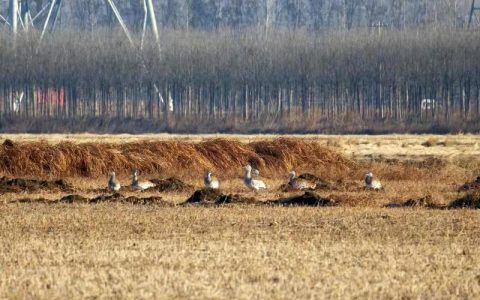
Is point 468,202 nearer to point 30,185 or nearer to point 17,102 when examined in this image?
point 30,185

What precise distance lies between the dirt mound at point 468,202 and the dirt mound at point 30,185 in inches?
315

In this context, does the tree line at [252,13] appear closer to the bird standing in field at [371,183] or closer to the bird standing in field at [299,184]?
the bird standing in field at [299,184]

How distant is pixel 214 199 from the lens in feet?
74.0

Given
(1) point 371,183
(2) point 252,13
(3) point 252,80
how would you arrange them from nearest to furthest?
(1) point 371,183 → (3) point 252,80 → (2) point 252,13

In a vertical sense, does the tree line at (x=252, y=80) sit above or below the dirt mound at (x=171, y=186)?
below

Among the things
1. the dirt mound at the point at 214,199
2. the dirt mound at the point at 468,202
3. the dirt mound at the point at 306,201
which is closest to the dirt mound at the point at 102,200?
the dirt mound at the point at 214,199

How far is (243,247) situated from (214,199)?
6900 mm

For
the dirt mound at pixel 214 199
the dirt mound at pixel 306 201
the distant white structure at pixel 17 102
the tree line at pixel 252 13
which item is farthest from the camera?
the tree line at pixel 252 13

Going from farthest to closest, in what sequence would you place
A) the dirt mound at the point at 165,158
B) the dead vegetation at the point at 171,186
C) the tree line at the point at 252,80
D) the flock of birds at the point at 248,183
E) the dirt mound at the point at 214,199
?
the tree line at the point at 252,80 → the dirt mound at the point at 165,158 → the dead vegetation at the point at 171,186 → the flock of birds at the point at 248,183 → the dirt mound at the point at 214,199

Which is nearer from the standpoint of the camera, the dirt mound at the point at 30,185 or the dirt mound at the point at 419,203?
the dirt mound at the point at 419,203

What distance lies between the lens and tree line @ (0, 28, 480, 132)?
252ft

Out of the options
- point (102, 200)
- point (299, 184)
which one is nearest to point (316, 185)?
point (299, 184)

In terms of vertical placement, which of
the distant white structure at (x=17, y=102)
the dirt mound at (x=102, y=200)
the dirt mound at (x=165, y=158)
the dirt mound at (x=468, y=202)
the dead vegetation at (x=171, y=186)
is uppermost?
the dirt mound at (x=468, y=202)

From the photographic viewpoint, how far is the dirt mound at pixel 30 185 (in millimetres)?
25141
